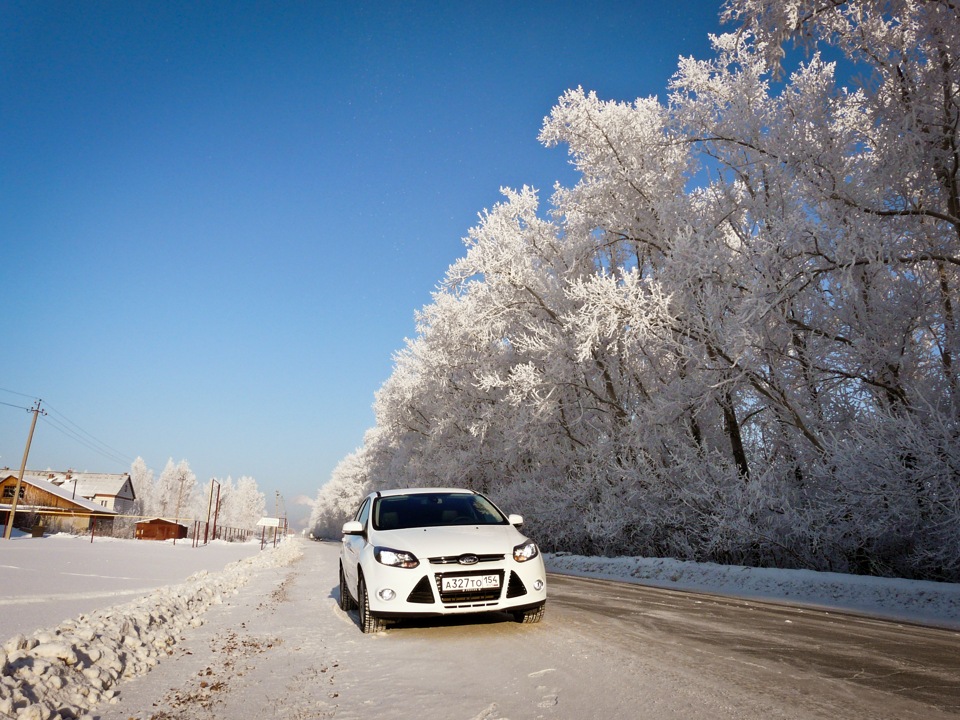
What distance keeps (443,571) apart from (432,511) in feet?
5.38

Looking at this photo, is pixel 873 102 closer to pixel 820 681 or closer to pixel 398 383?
pixel 820 681

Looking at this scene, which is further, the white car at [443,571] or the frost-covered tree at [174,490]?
the frost-covered tree at [174,490]

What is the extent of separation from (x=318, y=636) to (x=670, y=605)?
5.05 m

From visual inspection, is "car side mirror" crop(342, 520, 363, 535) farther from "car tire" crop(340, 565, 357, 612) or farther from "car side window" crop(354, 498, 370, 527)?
"car tire" crop(340, 565, 357, 612)

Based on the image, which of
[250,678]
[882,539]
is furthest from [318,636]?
[882,539]

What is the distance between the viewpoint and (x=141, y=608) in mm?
7395

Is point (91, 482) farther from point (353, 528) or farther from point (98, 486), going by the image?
point (353, 528)

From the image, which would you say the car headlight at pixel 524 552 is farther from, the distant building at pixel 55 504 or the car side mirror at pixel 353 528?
the distant building at pixel 55 504

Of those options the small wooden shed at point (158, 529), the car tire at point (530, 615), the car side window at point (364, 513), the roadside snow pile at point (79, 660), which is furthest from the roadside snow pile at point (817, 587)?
the small wooden shed at point (158, 529)

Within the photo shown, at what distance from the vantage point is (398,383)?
42125 mm

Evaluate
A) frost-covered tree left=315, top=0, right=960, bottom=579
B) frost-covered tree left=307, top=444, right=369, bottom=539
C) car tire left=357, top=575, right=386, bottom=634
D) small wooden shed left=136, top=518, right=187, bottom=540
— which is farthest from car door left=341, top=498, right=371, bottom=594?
small wooden shed left=136, top=518, right=187, bottom=540

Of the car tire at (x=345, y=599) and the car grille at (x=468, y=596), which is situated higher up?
the car grille at (x=468, y=596)

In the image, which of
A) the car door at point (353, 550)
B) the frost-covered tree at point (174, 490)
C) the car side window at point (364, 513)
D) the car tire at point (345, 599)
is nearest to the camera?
the car door at point (353, 550)

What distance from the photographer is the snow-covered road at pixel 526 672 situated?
3878 millimetres
